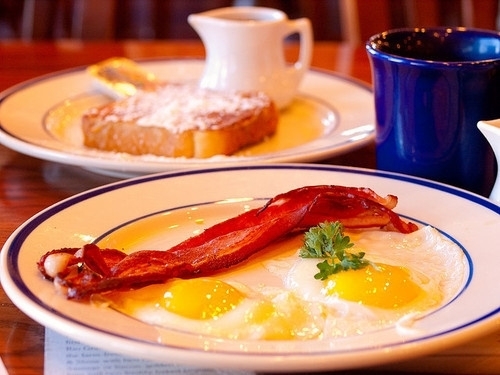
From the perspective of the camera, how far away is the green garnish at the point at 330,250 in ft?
2.54

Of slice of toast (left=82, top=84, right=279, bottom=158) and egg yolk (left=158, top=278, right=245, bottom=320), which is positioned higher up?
egg yolk (left=158, top=278, right=245, bottom=320)

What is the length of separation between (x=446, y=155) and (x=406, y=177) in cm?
7

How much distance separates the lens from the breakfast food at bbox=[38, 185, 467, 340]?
27.8 inches

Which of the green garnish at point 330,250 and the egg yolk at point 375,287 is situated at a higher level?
the green garnish at point 330,250

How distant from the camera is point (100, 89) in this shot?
1.58m

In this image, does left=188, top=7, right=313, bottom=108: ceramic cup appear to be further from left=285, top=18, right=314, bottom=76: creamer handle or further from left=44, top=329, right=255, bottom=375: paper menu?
left=44, top=329, right=255, bottom=375: paper menu

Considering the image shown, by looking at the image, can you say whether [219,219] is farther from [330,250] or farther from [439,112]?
[439,112]

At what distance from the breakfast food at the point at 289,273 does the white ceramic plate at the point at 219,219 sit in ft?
0.07

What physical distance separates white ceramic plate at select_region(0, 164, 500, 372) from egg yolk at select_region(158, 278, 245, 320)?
45 mm

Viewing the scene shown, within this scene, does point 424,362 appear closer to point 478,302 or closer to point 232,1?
point 478,302

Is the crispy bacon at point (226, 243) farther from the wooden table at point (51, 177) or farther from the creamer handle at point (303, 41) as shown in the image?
the creamer handle at point (303, 41)

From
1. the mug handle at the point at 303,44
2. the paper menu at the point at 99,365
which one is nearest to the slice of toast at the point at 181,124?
the mug handle at the point at 303,44

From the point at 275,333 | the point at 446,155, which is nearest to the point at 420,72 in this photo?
the point at 446,155

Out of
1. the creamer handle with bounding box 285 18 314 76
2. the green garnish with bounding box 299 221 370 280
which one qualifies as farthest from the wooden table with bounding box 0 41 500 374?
the creamer handle with bounding box 285 18 314 76
